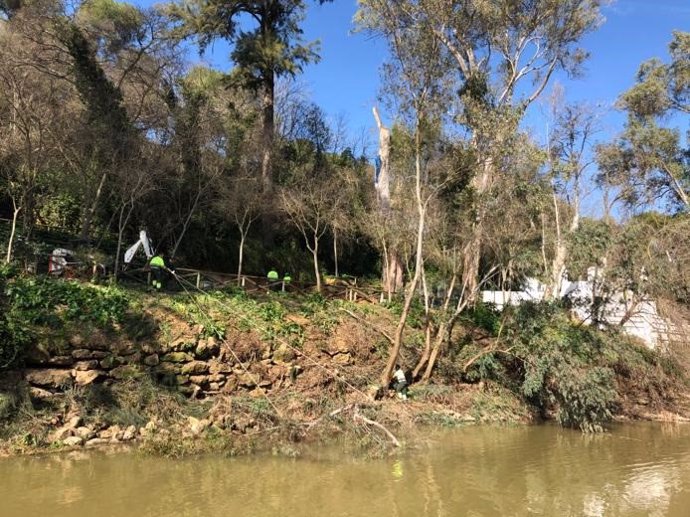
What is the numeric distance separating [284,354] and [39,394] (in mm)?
5167

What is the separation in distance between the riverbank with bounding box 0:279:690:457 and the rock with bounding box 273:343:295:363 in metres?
0.05

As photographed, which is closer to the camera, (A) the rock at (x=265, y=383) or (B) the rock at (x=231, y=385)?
(B) the rock at (x=231, y=385)

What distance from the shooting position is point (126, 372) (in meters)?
11.0

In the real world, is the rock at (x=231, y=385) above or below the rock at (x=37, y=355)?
below

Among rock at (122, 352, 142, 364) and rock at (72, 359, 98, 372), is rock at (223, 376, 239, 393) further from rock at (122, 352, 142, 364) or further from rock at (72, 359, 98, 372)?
rock at (72, 359, 98, 372)

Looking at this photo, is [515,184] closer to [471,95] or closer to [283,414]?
[471,95]

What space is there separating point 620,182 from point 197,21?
18.4 m

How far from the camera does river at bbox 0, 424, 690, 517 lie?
7.23 m

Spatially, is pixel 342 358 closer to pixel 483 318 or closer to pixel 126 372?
pixel 126 372

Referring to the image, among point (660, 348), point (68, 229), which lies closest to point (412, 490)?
point (660, 348)

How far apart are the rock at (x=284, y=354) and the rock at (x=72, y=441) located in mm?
4741

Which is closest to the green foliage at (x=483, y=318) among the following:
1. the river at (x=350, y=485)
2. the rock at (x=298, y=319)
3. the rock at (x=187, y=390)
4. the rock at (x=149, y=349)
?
the rock at (x=298, y=319)

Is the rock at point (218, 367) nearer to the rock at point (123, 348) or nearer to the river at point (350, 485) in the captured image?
the rock at point (123, 348)

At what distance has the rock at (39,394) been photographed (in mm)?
9766
